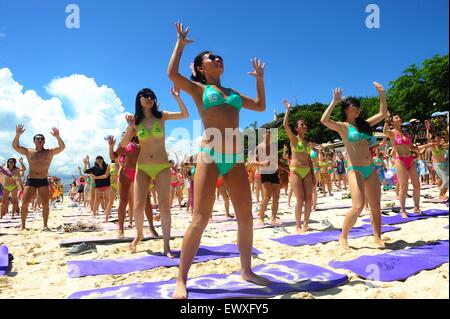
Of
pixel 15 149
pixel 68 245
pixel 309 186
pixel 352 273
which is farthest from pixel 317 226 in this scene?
pixel 15 149

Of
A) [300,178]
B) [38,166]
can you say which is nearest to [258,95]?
[300,178]

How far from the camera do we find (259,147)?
801cm

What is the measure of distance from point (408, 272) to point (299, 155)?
3.68 meters

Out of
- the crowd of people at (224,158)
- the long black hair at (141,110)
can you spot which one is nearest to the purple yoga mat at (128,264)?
the crowd of people at (224,158)

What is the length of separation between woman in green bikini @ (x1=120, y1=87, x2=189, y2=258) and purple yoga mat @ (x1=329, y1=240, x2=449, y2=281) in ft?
8.17

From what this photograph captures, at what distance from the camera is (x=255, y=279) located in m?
3.44

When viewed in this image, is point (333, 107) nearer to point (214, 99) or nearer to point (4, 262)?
point (214, 99)

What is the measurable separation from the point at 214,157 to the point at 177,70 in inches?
35.8

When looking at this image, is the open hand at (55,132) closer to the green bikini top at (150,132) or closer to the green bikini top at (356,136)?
the green bikini top at (150,132)

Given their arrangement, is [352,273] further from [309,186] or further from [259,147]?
[259,147]

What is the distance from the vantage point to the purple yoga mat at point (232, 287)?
3.10 m

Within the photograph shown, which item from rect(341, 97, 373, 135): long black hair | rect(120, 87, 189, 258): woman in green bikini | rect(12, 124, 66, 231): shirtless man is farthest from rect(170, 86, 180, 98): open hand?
rect(12, 124, 66, 231): shirtless man

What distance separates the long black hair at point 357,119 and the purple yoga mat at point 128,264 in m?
2.46

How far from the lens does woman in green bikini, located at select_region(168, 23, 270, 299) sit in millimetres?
3170
